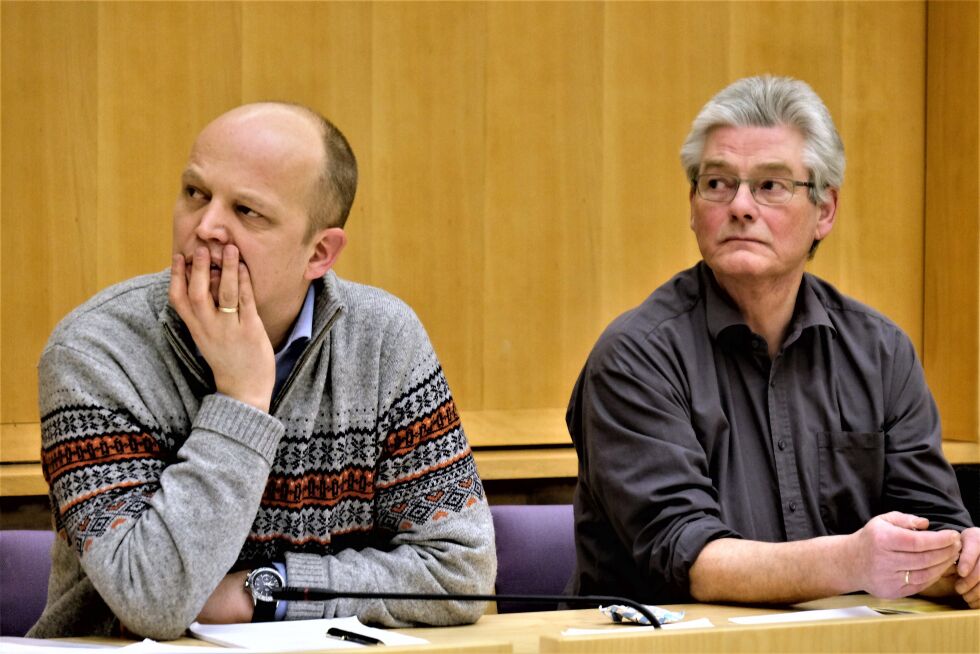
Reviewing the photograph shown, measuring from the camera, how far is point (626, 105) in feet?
12.0

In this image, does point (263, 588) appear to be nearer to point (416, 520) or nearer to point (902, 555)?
point (416, 520)

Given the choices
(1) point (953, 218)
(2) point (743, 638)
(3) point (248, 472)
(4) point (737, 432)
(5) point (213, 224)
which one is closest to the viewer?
(2) point (743, 638)

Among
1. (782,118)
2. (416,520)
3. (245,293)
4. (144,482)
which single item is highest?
(782,118)

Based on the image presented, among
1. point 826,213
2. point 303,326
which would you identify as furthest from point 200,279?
point 826,213

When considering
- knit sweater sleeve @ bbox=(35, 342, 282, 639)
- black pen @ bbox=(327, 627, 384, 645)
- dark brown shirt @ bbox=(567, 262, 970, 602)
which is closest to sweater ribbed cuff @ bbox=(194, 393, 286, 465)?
knit sweater sleeve @ bbox=(35, 342, 282, 639)

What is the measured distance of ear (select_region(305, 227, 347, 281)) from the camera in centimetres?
193

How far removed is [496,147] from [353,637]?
7.13ft

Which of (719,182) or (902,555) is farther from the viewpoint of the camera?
(719,182)

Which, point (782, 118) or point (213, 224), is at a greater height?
point (782, 118)

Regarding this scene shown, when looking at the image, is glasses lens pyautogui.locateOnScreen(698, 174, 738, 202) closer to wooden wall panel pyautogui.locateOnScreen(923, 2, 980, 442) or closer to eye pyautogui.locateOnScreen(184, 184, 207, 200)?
eye pyautogui.locateOnScreen(184, 184, 207, 200)

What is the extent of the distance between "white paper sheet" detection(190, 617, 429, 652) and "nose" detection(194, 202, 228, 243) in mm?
543

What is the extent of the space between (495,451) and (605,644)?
86.6 inches

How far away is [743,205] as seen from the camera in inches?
89.6

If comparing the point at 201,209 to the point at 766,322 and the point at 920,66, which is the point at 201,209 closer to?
the point at 766,322
